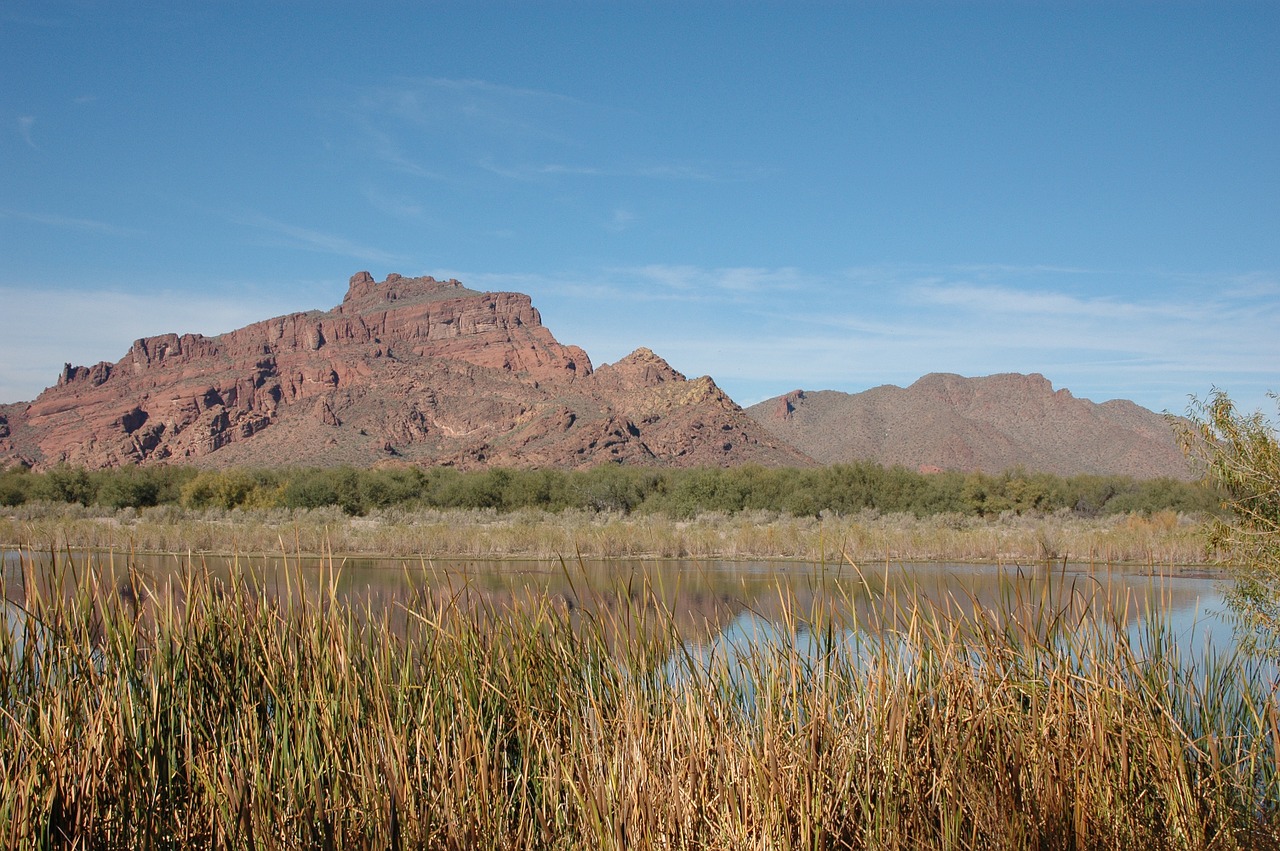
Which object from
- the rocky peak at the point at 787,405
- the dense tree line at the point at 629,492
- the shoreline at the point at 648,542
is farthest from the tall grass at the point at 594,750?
the rocky peak at the point at 787,405

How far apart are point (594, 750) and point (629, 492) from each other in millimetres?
40904

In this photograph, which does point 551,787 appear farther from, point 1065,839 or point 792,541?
point 792,541

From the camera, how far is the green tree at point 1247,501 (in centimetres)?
1066

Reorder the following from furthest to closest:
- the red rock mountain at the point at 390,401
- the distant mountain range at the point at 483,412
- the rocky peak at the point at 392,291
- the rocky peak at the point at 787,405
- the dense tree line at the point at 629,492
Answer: the rocky peak at the point at 392,291
the rocky peak at the point at 787,405
the distant mountain range at the point at 483,412
the red rock mountain at the point at 390,401
the dense tree line at the point at 629,492

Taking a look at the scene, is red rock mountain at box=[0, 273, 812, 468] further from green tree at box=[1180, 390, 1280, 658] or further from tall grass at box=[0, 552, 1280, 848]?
tall grass at box=[0, 552, 1280, 848]

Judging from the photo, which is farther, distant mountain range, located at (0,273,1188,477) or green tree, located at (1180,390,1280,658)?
distant mountain range, located at (0,273,1188,477)

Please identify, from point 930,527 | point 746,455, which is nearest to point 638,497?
point 930,527

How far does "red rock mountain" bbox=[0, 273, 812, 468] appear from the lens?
7631 centimetres

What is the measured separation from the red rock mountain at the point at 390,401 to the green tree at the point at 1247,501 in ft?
189

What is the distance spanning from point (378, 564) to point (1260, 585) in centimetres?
1747

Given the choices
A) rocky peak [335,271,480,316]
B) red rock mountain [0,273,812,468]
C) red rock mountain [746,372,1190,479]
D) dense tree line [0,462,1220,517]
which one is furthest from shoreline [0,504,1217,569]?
rocky peak [335,271,480,316]

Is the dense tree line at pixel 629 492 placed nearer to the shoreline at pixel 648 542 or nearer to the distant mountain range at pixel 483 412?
the shoreline at pixel 648 542

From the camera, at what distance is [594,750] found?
404 cm

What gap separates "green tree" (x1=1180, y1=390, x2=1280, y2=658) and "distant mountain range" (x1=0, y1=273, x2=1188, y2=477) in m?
57.8
